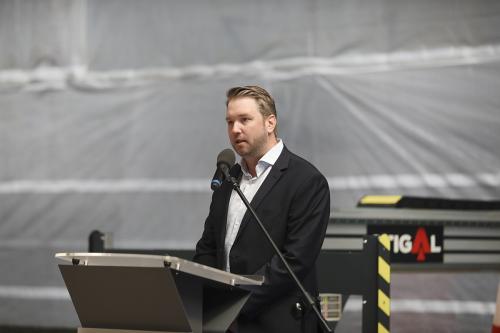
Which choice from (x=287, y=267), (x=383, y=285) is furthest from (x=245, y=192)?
(x=383, y=285)

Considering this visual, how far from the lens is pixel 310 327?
110 inches

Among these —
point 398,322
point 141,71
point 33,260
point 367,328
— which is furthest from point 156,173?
point 367,328

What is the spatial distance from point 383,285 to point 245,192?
1132 mm

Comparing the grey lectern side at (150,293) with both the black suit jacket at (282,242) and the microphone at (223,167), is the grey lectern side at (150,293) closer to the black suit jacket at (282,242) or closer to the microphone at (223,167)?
the black suit jacket at (282,242)

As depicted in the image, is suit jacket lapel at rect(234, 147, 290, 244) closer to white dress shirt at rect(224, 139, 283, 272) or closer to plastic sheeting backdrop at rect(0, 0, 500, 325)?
white dress shirt at rect(224, 139, 283, 272)

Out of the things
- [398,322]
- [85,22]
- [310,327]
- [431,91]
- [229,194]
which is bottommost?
[398,322]

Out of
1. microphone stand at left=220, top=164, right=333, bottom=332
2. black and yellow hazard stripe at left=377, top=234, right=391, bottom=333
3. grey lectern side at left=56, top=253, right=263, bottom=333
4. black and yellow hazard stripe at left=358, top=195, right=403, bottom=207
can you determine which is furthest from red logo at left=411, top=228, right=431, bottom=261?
grey lectern side at left=56, top=253, right=263, bottom=333

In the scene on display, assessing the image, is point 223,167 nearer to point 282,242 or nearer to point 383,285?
point 282,242

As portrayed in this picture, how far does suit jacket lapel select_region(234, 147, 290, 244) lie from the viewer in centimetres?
281

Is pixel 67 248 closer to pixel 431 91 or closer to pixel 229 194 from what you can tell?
pixel 431 91

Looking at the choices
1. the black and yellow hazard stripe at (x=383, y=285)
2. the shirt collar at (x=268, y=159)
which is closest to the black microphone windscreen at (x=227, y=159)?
the shirt collar at (x=268, y=159)

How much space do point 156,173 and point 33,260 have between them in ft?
3.67

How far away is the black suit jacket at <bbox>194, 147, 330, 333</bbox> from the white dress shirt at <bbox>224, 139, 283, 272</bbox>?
0.06 feet

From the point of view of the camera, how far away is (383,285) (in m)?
3.78
